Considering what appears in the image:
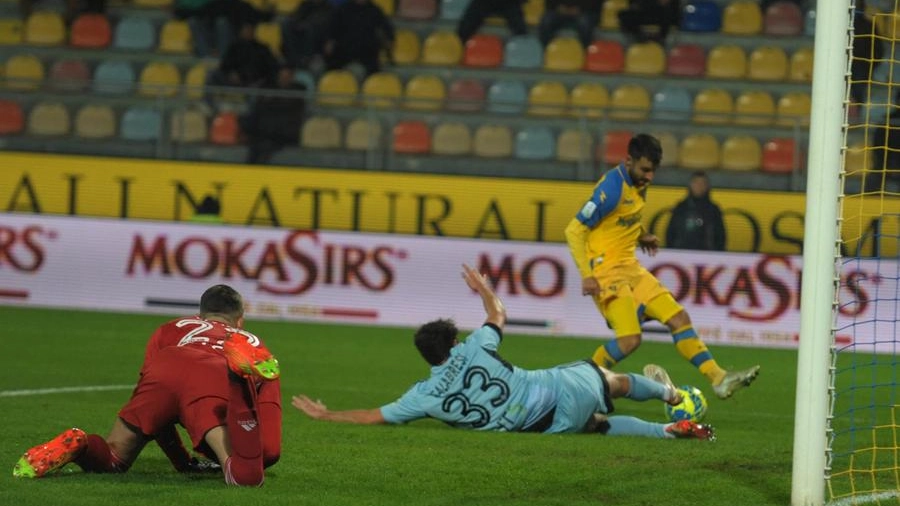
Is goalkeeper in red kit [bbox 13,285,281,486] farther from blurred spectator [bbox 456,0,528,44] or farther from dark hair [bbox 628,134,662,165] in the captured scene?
blurred spectator [bbox 456,0,528,44]

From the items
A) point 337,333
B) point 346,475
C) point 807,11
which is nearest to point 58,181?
point 337,333

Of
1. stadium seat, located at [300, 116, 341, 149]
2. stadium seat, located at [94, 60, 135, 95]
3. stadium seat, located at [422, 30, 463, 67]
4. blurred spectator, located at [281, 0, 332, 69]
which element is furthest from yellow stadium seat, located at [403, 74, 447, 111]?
stadium seat, located at [94, 60, 135, 95]

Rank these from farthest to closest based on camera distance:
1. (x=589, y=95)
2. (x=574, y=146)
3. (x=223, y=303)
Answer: (x=589, y=95) < (x=574, y=146) < (x=223, y=303)

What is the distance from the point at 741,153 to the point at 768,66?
8.78 feet

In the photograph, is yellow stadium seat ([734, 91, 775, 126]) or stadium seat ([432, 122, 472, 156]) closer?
stadium seat ([432, 122, 472, 156])

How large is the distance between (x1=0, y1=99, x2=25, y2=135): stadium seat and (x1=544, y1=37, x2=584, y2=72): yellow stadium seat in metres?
7.10

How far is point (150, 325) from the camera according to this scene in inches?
663

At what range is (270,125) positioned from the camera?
1950cm

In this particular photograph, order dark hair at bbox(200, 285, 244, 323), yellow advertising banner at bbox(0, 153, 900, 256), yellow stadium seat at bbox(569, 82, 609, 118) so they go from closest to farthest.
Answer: dark hair at bbox(200, 285, 244, 323)
yellow advertising banner at bbox(0, 153, 900, 256)
yellow stadium seat at bbox(569, 82, 609, 118)

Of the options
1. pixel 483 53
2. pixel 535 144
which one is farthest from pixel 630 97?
pixel 483 53

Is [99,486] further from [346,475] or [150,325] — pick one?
[150,325]

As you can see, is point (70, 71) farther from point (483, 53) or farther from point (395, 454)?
point (395, 454)

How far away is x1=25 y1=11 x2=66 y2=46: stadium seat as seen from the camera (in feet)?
74.7

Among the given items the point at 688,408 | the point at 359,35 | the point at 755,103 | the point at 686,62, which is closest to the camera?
the point at 688,408
